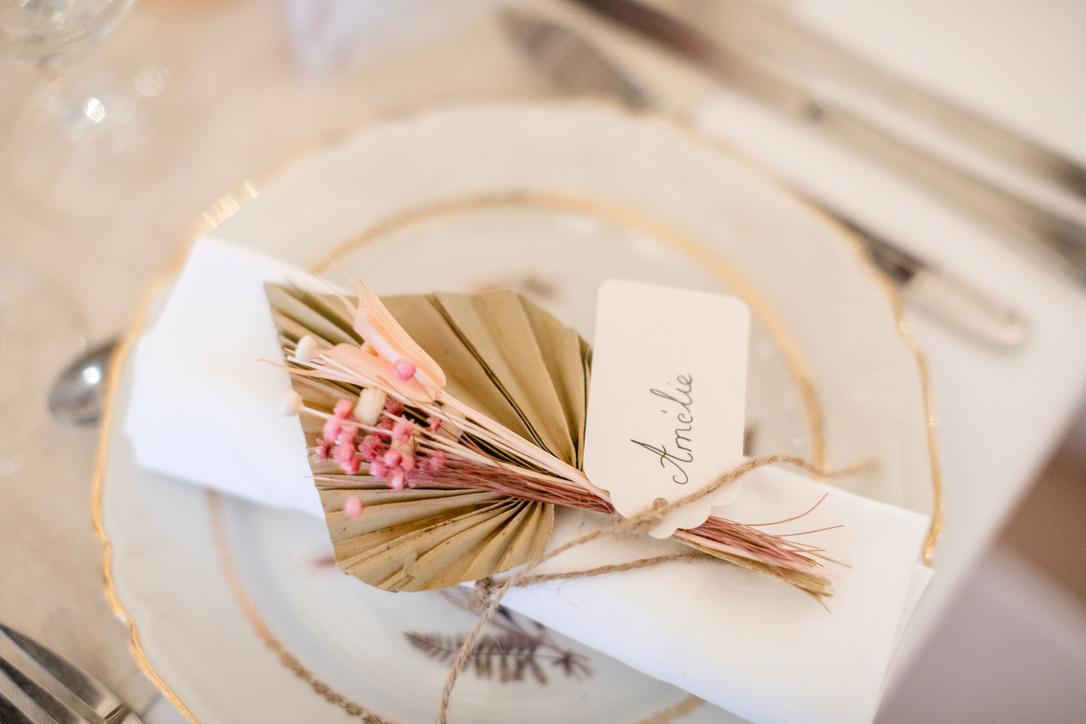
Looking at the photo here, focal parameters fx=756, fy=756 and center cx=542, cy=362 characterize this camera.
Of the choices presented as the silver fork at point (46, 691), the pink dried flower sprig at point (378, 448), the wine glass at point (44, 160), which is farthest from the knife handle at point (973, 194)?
the silver fork at point (46, 691)

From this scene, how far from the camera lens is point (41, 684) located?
47cm

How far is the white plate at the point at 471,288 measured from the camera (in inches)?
19.2

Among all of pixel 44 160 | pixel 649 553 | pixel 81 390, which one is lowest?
pixel 649 553

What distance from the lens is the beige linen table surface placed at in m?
0.55

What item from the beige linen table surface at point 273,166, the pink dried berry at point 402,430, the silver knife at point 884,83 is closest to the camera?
the pink dried berry at point 402,430

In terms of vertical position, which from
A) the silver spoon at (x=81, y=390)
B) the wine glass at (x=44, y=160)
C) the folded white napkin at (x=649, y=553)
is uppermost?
the wine glass at (x=44, y=160)

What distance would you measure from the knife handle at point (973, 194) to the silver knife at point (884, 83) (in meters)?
0.05

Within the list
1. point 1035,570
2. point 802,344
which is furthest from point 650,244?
point 1035,570

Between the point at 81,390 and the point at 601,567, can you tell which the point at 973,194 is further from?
the point at 81,390

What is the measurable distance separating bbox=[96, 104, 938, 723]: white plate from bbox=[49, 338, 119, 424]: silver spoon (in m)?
0.07

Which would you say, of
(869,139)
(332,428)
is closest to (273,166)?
(332,428)

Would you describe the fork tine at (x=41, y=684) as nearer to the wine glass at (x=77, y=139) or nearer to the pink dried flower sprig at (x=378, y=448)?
the pink dried flower sprig at (x=378, y=448)

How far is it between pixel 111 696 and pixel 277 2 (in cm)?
64

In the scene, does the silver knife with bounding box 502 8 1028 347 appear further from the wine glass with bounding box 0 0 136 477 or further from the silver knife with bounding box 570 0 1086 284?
the wine glass with bounding box 0 0 136 477
